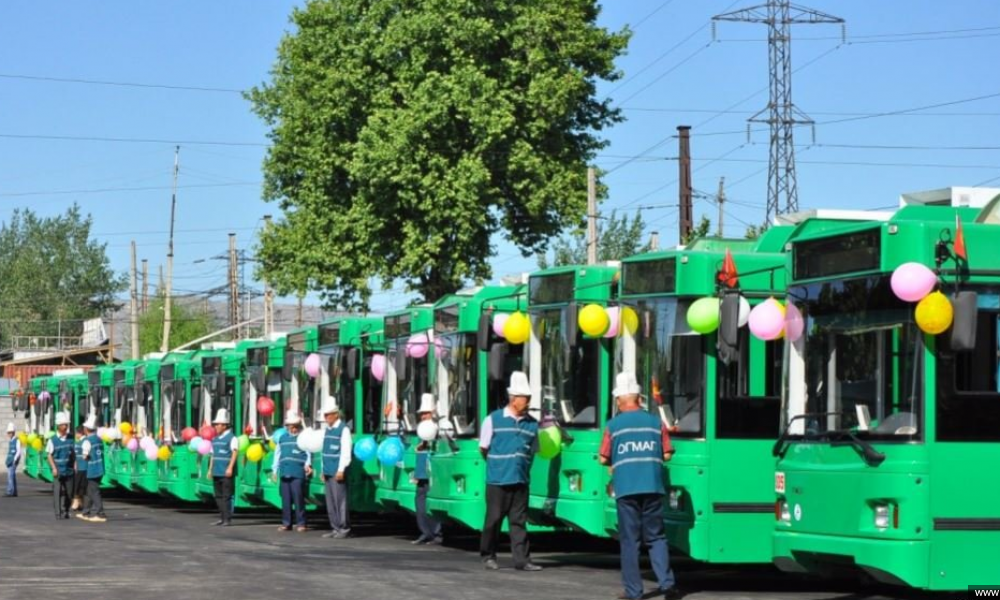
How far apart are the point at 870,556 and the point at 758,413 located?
3.05m

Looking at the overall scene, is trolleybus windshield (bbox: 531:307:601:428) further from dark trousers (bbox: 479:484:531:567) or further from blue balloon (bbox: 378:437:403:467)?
blue balloon (bbox: 378:437:403:467)

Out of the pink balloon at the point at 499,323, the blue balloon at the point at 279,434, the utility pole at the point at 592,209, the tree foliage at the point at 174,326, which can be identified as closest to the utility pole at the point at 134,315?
the tree foliage at the point at 174,326

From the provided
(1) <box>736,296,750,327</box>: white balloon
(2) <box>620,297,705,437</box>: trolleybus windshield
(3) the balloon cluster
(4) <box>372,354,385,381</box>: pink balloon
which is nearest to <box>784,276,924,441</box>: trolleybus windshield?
(3) the balloon cluster

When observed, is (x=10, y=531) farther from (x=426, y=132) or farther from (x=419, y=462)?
(x=426, y=132)

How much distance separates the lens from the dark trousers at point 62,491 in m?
32.6

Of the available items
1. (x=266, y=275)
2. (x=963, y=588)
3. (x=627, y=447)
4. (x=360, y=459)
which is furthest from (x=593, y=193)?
→ (x=963, y=588)

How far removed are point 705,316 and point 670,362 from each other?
91 centimetres

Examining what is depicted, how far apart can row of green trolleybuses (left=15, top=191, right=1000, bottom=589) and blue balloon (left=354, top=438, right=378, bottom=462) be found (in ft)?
1.18

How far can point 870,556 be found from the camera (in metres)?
13.5

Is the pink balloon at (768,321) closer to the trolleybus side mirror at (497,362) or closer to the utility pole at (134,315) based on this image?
the trolleybus side mirror at (497,362)

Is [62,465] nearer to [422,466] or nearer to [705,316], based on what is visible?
[422,466]

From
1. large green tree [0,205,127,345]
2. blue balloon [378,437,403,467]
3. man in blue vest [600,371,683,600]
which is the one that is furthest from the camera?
large green tree [0,205,127,345]

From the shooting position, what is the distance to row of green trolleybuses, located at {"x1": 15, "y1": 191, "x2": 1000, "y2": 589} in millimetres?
13347

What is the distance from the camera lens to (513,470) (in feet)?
61.3
